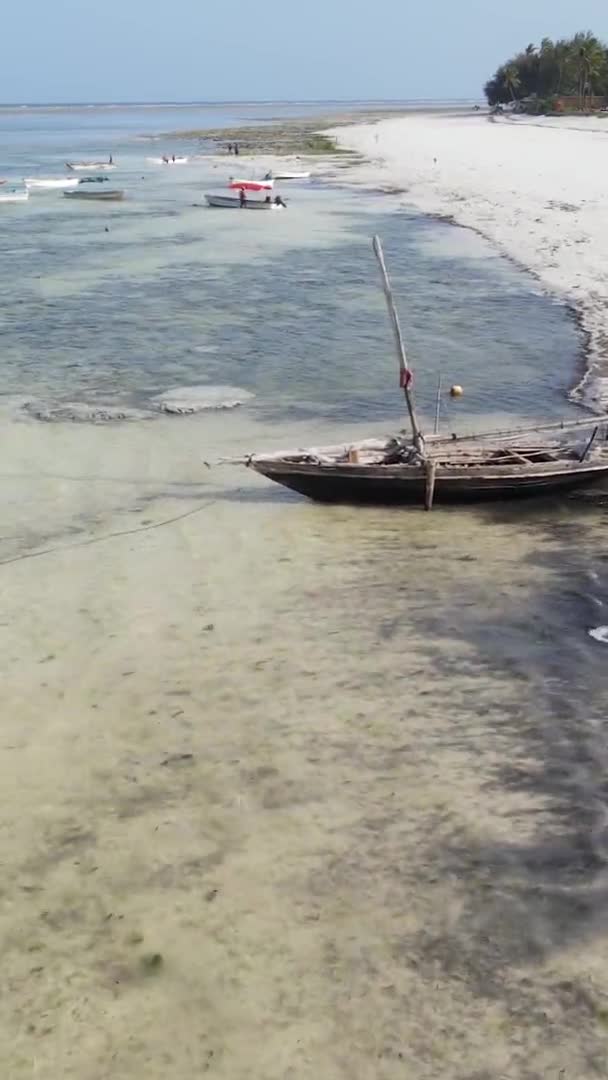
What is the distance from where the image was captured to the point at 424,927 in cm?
704

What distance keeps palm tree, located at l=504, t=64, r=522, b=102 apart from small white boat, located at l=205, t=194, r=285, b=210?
328ft

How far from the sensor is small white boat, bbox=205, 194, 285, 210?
1969 inches

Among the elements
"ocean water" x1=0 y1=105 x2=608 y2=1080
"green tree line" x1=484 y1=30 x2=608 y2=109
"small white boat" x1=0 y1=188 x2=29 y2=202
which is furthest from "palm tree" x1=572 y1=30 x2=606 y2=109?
"ocean water" x1=0 y1=105 x2=608 y2=1080

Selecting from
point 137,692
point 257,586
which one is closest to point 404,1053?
point 137,692

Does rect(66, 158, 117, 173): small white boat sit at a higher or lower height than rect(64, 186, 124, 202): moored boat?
higher

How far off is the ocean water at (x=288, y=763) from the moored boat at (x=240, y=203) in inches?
1307

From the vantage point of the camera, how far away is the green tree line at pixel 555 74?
11050cm

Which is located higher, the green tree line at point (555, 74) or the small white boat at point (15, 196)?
the green tree line at point (555, 74)

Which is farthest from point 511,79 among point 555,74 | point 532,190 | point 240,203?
point 240,203

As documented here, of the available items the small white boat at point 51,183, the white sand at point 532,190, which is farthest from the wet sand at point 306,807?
the small white boat at point 51,183

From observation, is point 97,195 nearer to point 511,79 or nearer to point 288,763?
point 288,763

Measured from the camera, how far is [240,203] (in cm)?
5059

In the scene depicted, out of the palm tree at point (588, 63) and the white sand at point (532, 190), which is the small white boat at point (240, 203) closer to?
the white sand at point (532, 190)

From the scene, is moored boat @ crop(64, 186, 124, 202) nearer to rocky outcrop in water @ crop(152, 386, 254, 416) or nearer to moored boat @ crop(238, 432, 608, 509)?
rocky outcrop in water @ crop(152, 386, 254, 416)
